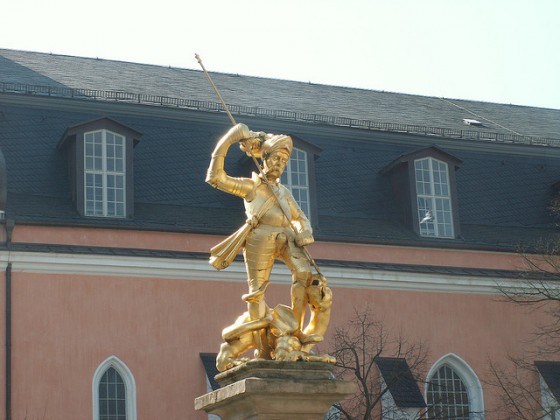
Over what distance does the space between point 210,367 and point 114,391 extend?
189 cm

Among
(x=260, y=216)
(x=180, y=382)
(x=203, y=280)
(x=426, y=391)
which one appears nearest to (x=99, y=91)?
(x=203, y=280)

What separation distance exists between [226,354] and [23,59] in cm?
1978

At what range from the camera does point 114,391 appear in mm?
25391

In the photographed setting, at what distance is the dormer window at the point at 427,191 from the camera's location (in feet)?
96.6

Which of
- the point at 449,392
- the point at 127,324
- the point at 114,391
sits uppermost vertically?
the point at 127,324

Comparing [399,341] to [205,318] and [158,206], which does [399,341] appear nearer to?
[205,318]

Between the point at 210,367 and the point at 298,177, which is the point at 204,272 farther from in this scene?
the point at 298,177

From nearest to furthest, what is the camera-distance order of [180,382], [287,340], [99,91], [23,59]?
[287,340] < [180,382] < [99,91] < [23,59]

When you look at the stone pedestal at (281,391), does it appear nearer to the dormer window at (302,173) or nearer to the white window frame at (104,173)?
the white window frame at (104,173)

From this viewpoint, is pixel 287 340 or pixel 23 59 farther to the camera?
pixel 23 59

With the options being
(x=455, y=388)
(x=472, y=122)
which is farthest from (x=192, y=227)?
(x=472, y=122)

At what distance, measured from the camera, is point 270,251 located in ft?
38.1

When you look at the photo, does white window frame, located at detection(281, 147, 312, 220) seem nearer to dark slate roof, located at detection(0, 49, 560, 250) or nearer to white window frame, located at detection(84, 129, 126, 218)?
dark slate roof, located at detection(0, 49, 560, 250)

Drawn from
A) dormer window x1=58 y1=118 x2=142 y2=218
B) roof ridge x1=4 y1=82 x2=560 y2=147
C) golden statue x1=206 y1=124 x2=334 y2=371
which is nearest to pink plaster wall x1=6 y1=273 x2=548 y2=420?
dormer window x1=58 y1=118 x2=142 y2=218
